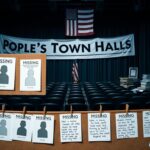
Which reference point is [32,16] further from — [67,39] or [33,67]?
[33,67]

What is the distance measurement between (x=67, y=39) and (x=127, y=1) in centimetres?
487

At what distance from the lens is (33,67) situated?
400 centimetres

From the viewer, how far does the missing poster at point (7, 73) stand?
4016mm

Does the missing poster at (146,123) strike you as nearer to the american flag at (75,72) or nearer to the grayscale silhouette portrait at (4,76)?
the grayscale silhouette portrait at (4,76)

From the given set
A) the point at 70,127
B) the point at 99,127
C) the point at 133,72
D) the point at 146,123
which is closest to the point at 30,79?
the point at 70,127

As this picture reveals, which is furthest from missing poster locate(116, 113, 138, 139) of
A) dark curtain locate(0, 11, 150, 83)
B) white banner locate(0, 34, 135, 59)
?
dark curtain locate(0, 11, 150, 83)

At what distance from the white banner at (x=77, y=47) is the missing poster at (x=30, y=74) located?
15.3 m

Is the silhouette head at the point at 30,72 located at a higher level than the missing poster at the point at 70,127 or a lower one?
higher

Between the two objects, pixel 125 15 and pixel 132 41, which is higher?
pixel 125 15

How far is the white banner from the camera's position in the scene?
1925cm

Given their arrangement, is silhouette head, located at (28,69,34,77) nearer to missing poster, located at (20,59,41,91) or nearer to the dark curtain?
missing poster, located at (20,59,41,91)

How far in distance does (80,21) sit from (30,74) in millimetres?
14844

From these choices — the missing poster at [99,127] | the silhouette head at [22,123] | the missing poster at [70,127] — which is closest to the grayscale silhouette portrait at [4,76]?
the silhouette head at [22,123]

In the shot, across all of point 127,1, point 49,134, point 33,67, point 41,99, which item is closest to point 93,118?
point 49,134
